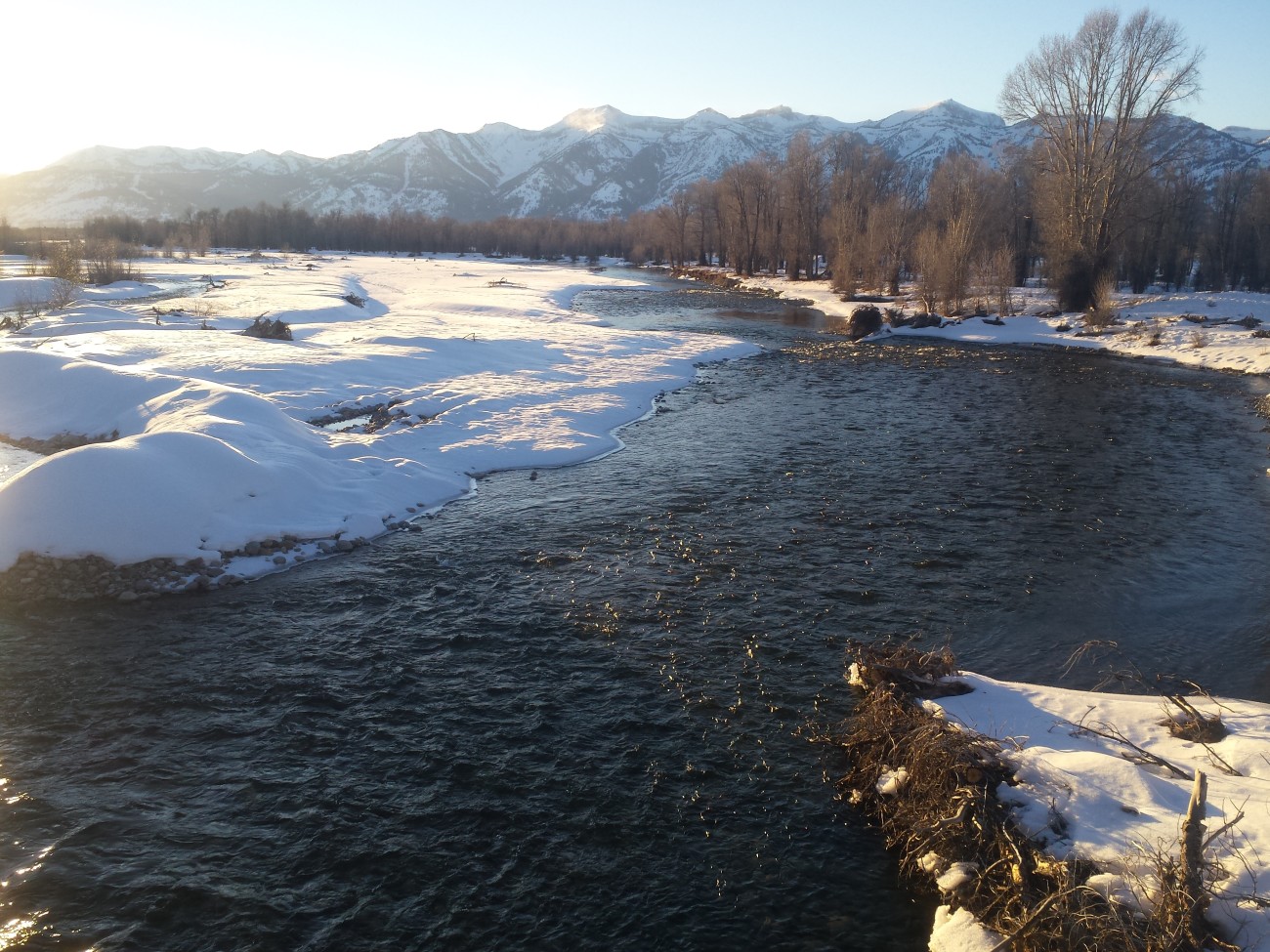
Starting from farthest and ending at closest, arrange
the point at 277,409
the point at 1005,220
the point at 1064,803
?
1. the point at 1005,220
2. the point at 277,409
3. the point at 1064,803

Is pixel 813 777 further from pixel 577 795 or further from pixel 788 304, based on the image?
pixel 788 304

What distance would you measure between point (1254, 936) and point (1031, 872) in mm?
1539

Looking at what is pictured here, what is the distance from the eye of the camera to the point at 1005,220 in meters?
74.4

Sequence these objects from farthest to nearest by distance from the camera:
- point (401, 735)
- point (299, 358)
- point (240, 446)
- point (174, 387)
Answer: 1. point (299, 358)
2. point (174, 387)
3. point (240, 446)
4. point (401, 735)

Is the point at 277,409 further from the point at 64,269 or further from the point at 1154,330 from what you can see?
the point at 1154,330

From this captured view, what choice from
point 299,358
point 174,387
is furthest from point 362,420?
point 299,358

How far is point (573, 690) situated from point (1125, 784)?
634 centimetres

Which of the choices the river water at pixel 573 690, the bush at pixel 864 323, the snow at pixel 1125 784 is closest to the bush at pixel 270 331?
the river water at pixel 573 690

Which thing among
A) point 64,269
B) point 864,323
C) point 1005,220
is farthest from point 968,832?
point 1005,220

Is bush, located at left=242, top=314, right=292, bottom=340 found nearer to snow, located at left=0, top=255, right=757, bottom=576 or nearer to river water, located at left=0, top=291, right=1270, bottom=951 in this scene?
snow, located at left=0, top=255, right=757, bottom=576

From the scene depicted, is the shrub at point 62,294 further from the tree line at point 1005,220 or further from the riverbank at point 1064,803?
the riverbank at point 1064,803

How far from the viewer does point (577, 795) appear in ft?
27.2

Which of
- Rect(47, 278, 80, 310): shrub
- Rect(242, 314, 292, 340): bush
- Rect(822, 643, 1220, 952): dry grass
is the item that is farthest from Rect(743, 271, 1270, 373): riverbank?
Rect(47, 278, 80, 310): shrub

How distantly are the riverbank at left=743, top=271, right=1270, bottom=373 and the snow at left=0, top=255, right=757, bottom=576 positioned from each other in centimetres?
1692
